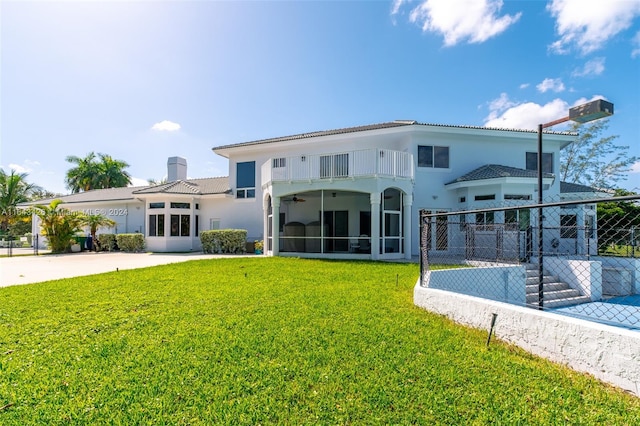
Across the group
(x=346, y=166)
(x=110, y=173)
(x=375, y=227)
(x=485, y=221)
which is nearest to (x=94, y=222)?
(x=346, y=166)

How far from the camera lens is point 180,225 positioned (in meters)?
19.6

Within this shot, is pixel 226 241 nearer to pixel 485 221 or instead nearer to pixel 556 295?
pixel 485 221

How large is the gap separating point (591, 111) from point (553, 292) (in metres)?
6.86

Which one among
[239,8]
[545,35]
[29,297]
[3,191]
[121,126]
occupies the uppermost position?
[545,35]

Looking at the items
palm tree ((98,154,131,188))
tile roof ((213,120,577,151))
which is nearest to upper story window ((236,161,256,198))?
tile roof ((213,120,577,151))

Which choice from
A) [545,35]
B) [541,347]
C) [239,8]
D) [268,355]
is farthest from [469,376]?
[545,35]

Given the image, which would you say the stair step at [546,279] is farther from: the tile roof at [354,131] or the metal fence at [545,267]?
the tile roof at [354,131]

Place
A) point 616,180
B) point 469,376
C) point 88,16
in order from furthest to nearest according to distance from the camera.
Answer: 1. point 616,180
2. point 88,16
3. point 469,376

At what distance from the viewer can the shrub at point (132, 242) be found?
63.1ft

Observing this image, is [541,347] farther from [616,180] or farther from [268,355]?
[616,180]

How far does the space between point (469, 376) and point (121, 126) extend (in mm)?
19146

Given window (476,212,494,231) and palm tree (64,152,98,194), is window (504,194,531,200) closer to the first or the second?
window (476,212,494,231)

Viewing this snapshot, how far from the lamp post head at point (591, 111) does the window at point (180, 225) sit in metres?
19.4

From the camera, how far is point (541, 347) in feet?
11.7
